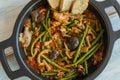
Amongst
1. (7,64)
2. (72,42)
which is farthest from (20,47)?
(72,42)

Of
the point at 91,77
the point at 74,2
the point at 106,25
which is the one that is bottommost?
the point at 91,77

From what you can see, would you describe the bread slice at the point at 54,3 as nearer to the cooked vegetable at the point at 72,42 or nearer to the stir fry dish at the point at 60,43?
the stir fry dish at the point at 60,43

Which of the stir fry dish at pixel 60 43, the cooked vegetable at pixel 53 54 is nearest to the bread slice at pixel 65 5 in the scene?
the stir fry dish at pixel 60 43

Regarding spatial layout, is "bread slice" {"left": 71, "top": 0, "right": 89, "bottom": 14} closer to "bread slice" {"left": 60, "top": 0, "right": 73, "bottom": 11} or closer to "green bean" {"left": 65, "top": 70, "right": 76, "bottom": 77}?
"bread slice" {"left": 60, "top": 0, "right": 73, "bottom": 11}

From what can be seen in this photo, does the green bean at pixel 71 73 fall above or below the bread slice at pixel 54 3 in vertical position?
below

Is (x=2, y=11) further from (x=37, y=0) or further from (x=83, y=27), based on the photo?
(x=83, y=27)

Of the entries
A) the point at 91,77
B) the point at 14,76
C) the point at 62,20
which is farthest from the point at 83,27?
the point at 14,76
